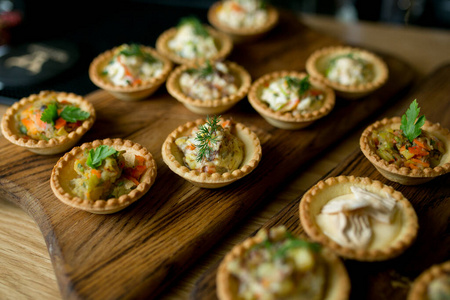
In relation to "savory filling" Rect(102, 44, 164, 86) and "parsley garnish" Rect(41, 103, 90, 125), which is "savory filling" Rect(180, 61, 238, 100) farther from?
"parsley garnish" Rect(41, 103, 90, 125)

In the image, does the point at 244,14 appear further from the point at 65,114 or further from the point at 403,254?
the point at 403,254

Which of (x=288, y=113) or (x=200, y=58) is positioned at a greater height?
(x=200, y=58)

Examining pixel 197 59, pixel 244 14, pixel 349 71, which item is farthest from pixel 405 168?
pixel 244 14

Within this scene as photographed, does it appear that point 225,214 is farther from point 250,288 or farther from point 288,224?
point 250,288

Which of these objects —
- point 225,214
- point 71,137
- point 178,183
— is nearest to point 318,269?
point 225,214

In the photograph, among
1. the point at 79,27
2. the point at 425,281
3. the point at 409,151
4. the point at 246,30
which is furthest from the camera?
the point at 79,27

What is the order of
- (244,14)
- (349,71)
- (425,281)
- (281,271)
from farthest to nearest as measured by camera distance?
(244,14) → (349,71) → (425,281) → (281,271)

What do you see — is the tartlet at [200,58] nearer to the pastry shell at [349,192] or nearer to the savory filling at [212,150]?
the savory filling at [212,150]

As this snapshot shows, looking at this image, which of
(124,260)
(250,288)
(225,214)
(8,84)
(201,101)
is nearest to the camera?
(250,288)

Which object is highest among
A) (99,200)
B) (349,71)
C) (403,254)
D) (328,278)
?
(349,71)
